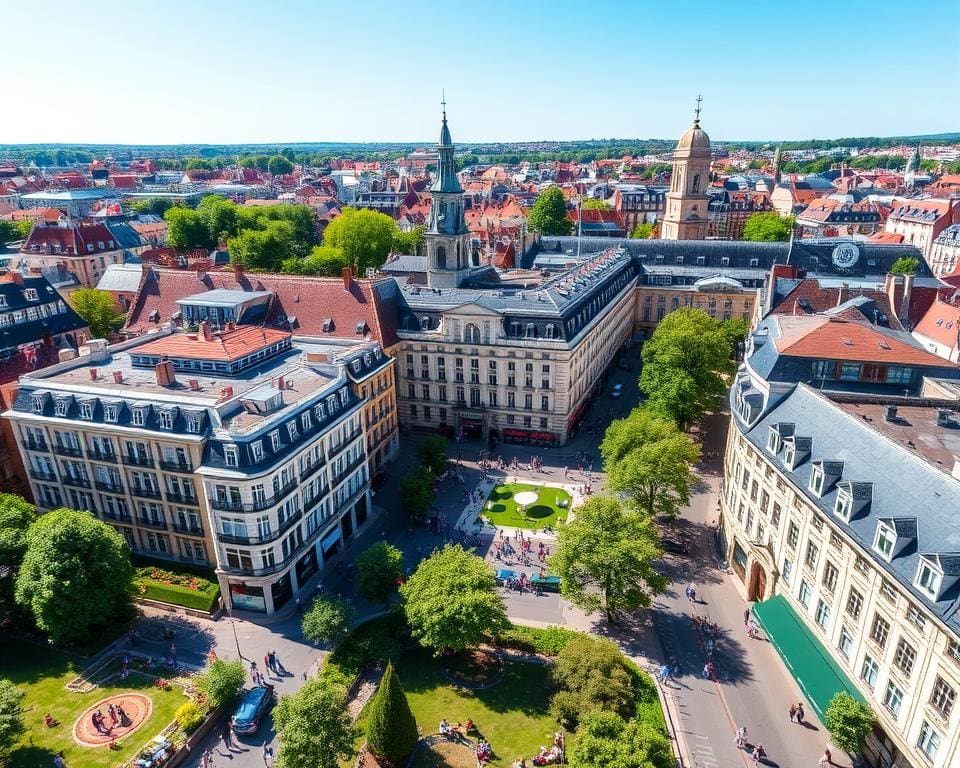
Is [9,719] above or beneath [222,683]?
above

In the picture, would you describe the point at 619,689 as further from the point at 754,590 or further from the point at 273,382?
the point at 273,382

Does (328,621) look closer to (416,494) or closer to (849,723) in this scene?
(416,494)

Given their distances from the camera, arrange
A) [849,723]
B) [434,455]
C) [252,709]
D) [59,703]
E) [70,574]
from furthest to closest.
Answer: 1. [434,455]
2. [70,574]
3. [59,703]
4. [252,709]
5. [849,723]

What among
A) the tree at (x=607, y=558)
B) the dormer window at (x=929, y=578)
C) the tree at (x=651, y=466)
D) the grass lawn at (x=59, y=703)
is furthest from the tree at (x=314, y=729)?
the dormer window at (x=929, y=578)

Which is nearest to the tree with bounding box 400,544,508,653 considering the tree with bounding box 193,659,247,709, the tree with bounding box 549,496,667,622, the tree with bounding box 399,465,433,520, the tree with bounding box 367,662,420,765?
the tree with bounding box 549,496,667,622

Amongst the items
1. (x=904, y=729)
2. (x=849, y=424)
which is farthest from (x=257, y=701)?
(x=849, y=424)

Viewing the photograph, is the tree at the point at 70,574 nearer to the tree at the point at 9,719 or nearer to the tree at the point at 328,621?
the tree at the point at 9,719

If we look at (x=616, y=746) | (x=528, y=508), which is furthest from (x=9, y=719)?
(x=528, y=508)
